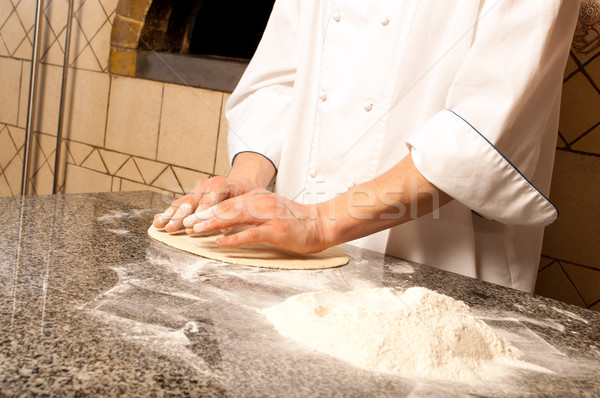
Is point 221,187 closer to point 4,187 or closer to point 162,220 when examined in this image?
point 162,220

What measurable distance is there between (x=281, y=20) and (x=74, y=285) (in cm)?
89

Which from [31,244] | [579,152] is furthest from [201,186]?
[579,152]

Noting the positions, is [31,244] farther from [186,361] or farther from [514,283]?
[514,283]

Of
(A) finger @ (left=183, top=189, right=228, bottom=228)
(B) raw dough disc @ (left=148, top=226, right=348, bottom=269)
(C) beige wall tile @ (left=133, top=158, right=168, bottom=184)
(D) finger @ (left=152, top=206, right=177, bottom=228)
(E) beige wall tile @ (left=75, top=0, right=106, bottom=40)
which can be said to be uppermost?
(E) beige wall tile @ (left=75, top=0, right=106, bottom=40)

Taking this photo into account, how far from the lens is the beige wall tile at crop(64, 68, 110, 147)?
2209 mm

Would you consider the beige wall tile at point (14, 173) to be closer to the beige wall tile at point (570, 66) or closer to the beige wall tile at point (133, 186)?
the beige wall tile at point (133, 186)

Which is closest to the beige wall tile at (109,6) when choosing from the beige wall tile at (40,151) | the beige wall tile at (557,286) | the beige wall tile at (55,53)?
the beige wall tile at (55,53)

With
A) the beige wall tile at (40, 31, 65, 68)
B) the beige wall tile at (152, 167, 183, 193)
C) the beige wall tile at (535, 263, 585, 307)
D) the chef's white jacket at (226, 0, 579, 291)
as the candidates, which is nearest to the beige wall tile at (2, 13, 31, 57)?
the beige wall tile at (40, 31, 65, 68)

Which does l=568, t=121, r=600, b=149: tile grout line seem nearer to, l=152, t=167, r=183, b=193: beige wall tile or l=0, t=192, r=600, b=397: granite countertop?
l=0, t=192, r=600, b=397: granite countertop

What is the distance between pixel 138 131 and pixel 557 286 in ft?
5.07

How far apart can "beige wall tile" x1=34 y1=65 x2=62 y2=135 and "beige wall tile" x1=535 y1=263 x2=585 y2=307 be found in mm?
2007

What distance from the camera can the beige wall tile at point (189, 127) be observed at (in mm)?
1874

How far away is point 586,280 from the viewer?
1.28 metres

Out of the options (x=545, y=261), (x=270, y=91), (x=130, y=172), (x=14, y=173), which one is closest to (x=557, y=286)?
(x=545, y=261)
